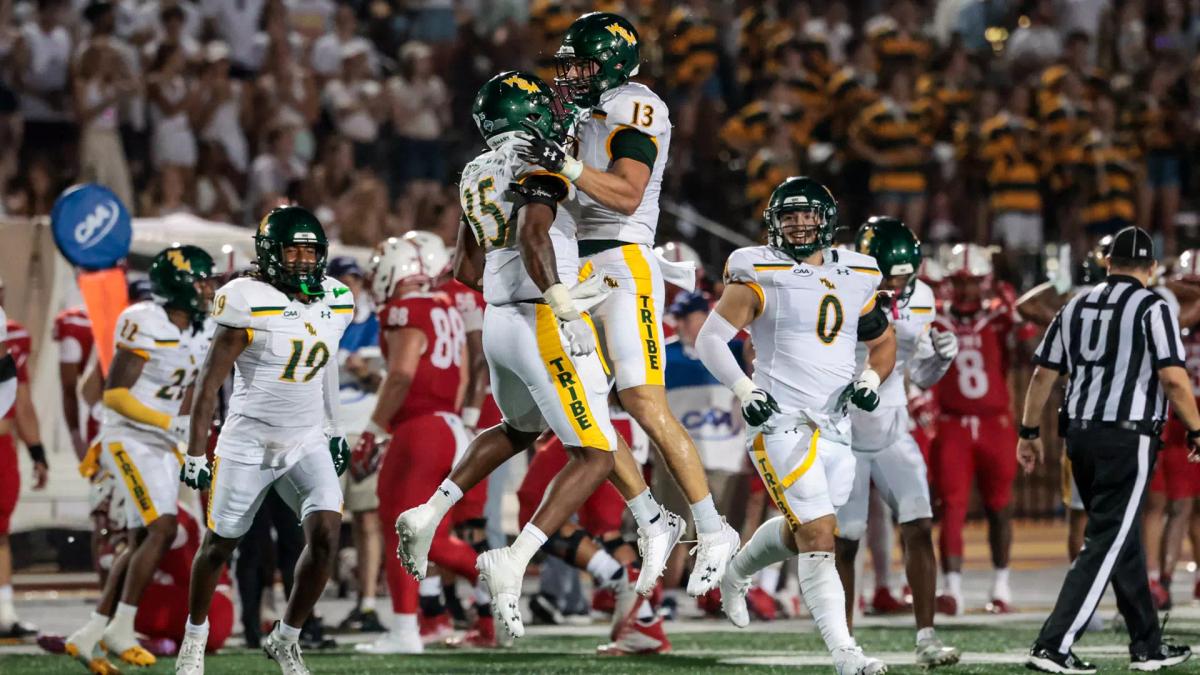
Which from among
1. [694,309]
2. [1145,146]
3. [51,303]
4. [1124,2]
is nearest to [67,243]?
[51,303]

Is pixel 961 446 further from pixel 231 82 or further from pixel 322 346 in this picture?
pixel 231 82

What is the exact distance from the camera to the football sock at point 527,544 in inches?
294

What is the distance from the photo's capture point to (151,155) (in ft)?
53.9

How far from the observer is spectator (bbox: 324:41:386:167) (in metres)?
17.3

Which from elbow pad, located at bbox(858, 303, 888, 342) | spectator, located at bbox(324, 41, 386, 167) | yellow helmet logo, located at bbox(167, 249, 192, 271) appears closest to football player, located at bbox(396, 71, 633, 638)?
elbow pad, located at bbox(858, 303, 888, 342)

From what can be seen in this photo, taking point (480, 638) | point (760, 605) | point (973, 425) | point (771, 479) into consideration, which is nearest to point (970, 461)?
point (973, 425)

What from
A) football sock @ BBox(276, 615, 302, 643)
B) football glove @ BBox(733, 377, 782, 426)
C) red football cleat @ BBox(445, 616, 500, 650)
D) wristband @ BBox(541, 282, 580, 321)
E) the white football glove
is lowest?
red football cleat @ BBox(445, 616, 500, 650)

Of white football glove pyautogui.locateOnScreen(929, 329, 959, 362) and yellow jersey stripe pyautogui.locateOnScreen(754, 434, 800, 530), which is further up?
white football glove pyautogui.locateOnScreen(929, 329, 959, 362)

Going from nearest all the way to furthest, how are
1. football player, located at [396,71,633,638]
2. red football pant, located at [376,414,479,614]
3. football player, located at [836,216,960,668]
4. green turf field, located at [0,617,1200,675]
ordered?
football player, located at [396,71,633,638] → green turf field, located at [0,617,1200,675] → football player, located at [836,216,960,668] → red football pant, located at [376,414,479,614]

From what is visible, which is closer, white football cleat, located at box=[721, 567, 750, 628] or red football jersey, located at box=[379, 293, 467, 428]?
white football cleat, located at box=[721, 567, 750, 628]

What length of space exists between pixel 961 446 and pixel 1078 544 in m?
1.61

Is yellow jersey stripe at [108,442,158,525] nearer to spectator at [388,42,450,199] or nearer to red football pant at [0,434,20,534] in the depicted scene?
red football pant at [0,434,20,534]

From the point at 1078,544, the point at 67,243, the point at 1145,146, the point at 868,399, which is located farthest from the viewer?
the point at 1145,146

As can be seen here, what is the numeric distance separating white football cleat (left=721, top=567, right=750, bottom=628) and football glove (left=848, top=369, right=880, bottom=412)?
89 centimetres
